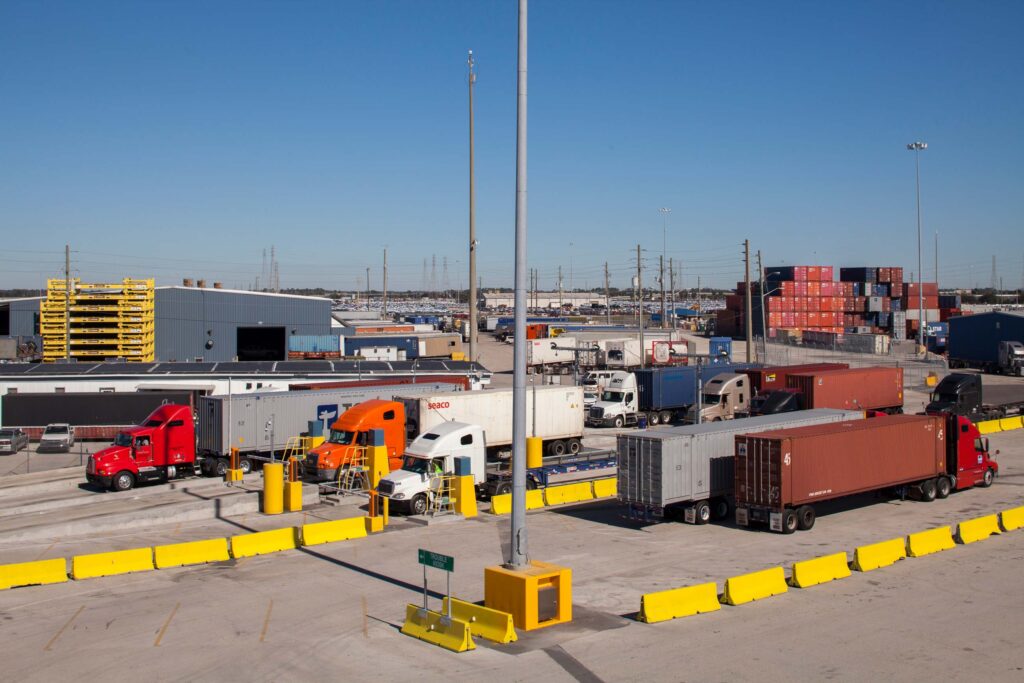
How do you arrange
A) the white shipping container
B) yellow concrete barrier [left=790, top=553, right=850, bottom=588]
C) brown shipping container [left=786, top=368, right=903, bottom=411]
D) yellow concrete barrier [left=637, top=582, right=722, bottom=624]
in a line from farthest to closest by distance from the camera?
brown shipping container [left=786, top=368, right=903, bottom=411]
the white shipping container
yellow concrete barrier [left=790, top=553, right=850, bottom=588]
yellow concrete barrier [left=637, top=582, right=722, bottom=624]

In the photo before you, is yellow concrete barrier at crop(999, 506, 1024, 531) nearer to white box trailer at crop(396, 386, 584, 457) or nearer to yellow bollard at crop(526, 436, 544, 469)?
yellow bollard at crop(526, 436, 544, 469)

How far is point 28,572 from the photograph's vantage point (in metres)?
19.0

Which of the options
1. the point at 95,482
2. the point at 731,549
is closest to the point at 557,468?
the point at 731,549

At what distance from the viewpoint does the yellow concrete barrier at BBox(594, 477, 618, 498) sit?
28766mm

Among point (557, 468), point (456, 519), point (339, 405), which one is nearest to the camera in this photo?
point (456, 519)

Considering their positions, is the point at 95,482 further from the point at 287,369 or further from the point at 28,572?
the point at 287,369

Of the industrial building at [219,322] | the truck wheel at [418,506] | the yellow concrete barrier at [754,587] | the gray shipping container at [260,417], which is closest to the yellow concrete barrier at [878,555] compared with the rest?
the yellow concrete barrier at [754,587]

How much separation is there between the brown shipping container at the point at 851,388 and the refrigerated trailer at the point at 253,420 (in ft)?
70.9

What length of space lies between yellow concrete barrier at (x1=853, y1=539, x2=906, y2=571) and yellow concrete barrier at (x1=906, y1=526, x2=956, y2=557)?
0.34m

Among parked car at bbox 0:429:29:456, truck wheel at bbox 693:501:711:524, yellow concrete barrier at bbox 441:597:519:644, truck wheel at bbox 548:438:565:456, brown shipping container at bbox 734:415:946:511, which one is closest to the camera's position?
yellow concrete barrier at bbox 441:597:519:644

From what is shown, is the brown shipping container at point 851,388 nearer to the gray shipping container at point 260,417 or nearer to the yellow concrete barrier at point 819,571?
the gray shipping container at point 260,417

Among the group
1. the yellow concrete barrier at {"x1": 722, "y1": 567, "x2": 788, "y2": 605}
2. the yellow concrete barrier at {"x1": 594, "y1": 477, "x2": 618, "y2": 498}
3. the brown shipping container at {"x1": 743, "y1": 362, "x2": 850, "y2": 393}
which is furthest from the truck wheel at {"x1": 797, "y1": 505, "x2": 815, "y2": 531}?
the brown shipping container at {"x1": 743, "y1": 362, "x2": 850, "y2": 393}

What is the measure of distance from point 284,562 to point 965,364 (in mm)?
71373

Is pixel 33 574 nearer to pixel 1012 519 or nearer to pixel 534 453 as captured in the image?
pixel 534 453
